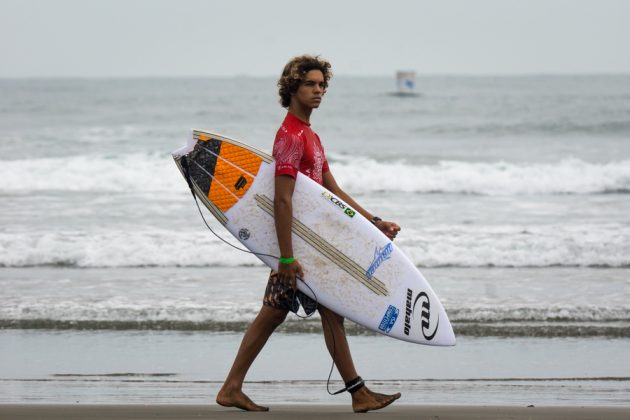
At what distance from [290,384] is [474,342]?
4.55 ft

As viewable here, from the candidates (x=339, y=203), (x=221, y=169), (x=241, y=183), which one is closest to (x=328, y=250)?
(x=339, y=203)

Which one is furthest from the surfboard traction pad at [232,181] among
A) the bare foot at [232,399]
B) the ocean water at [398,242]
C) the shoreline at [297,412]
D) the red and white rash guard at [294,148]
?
the ocean water at [398,242]

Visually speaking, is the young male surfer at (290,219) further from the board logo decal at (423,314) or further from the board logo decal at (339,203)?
the board logo decal at (423,314)

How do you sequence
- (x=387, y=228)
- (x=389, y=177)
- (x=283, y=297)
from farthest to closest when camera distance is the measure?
1. (x=389, y=177)
2. (x=387, y=228)
3. (x=283, y=297)

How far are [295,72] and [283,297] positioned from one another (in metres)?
0.86

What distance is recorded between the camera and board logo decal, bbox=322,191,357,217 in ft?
11.3

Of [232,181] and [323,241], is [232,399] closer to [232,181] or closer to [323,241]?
[323,241]

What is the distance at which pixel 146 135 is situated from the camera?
2512cm

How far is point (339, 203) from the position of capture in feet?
11.5

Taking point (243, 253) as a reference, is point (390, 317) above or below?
above

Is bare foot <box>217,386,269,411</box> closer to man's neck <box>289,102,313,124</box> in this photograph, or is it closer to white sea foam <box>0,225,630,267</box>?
man's neck <box>289,102,313,124</box>

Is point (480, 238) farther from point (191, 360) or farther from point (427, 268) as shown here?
point (191, 360)

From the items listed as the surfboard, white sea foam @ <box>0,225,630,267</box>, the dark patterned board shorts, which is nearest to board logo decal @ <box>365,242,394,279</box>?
the surfboard

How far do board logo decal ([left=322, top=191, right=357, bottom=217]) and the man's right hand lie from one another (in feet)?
0.97
